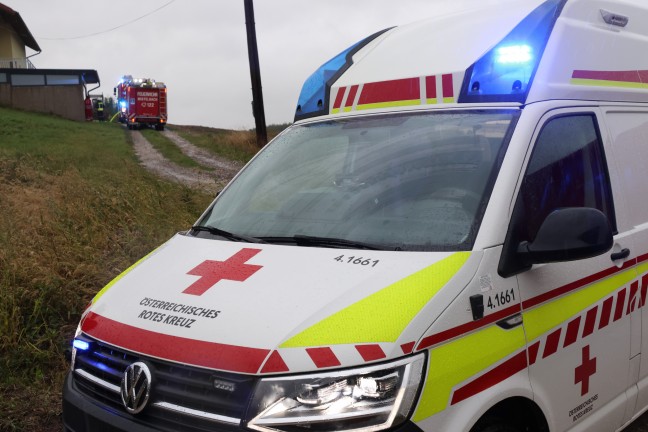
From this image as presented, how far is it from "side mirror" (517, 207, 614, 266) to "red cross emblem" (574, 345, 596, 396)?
641 mm

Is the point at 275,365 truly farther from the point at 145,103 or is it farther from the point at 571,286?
the point at 145,103

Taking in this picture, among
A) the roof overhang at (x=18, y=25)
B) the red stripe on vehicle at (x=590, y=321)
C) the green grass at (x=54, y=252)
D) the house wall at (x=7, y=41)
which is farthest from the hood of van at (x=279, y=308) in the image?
the house wall at (x=7, y=41)

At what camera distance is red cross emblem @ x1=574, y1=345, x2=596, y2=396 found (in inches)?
113

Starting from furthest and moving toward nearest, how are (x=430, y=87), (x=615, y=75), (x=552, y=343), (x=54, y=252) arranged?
(x=54, y=252)
(x=615, y=75)
(x=430, y=87)
(x=552, y=343)

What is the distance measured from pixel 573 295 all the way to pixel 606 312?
0.35 meters

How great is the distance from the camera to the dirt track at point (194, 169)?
1443cm

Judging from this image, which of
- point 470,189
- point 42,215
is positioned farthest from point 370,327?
point 42,215

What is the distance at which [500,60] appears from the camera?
10.0 feet

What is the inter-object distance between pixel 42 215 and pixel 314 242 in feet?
19.1

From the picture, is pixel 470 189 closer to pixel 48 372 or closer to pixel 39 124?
pixel 48 372

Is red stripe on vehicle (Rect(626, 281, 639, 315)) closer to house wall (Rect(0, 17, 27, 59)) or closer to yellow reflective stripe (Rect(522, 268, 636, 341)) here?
yellow reflective stripe (Rect(522, 268, 636, 341))

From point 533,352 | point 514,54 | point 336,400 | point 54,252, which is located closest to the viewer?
point 336,400

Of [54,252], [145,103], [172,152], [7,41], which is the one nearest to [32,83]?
[7,41]

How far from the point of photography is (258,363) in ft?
6.84
